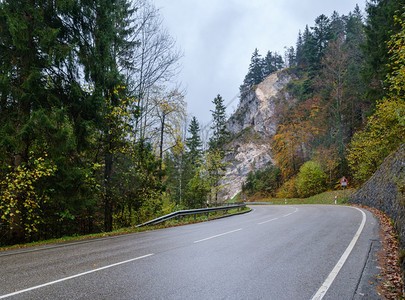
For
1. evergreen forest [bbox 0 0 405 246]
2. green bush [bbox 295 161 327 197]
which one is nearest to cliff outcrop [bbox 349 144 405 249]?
evergreen forest [bbox 0 0 405 246]

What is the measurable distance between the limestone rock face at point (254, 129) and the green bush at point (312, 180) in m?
21.5

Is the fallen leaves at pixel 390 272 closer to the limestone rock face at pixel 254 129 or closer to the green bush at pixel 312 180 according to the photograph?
the green bush at pixel 312 180

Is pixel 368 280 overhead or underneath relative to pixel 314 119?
underneath

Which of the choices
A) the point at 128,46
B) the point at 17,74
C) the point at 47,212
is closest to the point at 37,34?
the point at 17,74

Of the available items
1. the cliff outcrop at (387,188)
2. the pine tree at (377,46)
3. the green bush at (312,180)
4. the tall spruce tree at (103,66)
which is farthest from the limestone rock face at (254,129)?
the tall spruce tree at (103,66)

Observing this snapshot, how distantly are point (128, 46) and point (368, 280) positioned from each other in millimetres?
15340

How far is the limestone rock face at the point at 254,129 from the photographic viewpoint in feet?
207

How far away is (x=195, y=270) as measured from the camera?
16.2 feet

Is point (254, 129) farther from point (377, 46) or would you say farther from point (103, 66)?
point (103, 66)

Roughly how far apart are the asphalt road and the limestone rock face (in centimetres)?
5066

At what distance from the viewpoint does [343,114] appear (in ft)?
119

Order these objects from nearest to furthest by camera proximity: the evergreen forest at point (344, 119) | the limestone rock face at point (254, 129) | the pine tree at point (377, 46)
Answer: the evergreen forest at point (344, 119), the pine tree at point (377, 46), the limestone rock face at point (254, 129)

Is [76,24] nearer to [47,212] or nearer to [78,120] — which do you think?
[78,120]

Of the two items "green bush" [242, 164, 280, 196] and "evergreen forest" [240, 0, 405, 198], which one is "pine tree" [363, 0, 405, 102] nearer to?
"evergreen forest" [240, 0, 405, 198]
